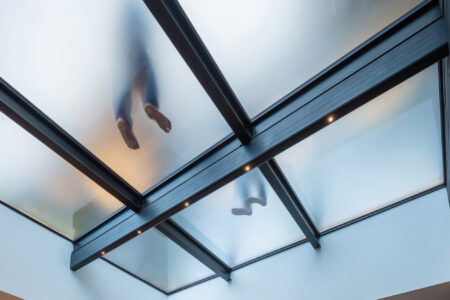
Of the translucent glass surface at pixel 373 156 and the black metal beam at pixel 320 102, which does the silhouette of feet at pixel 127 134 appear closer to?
the black metal beam at pixel 320 102

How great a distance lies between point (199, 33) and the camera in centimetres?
231

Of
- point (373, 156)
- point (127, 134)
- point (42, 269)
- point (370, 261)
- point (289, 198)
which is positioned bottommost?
point (370, 261)

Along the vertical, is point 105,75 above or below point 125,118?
above

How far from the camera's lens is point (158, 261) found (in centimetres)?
430

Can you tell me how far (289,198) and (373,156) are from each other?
33.5 inches

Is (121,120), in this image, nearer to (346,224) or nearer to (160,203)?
(160,203)

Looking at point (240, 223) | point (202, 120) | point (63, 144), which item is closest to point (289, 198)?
point (240, 223)

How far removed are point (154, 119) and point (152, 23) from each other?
2.32 ft

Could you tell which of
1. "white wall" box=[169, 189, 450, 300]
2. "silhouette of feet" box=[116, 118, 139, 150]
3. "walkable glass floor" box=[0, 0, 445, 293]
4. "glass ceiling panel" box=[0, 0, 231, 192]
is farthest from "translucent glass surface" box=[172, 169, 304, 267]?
"silhouette of feet" box=[116, 118, 139, 150]

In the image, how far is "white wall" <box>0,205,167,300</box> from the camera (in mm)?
3240

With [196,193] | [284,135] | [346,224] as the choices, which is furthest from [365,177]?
[196,193]

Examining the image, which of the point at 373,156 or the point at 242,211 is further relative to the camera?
the point at 242,211

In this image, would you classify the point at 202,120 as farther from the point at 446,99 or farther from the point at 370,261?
the point at 370,261

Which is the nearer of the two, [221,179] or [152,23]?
[152,23]
